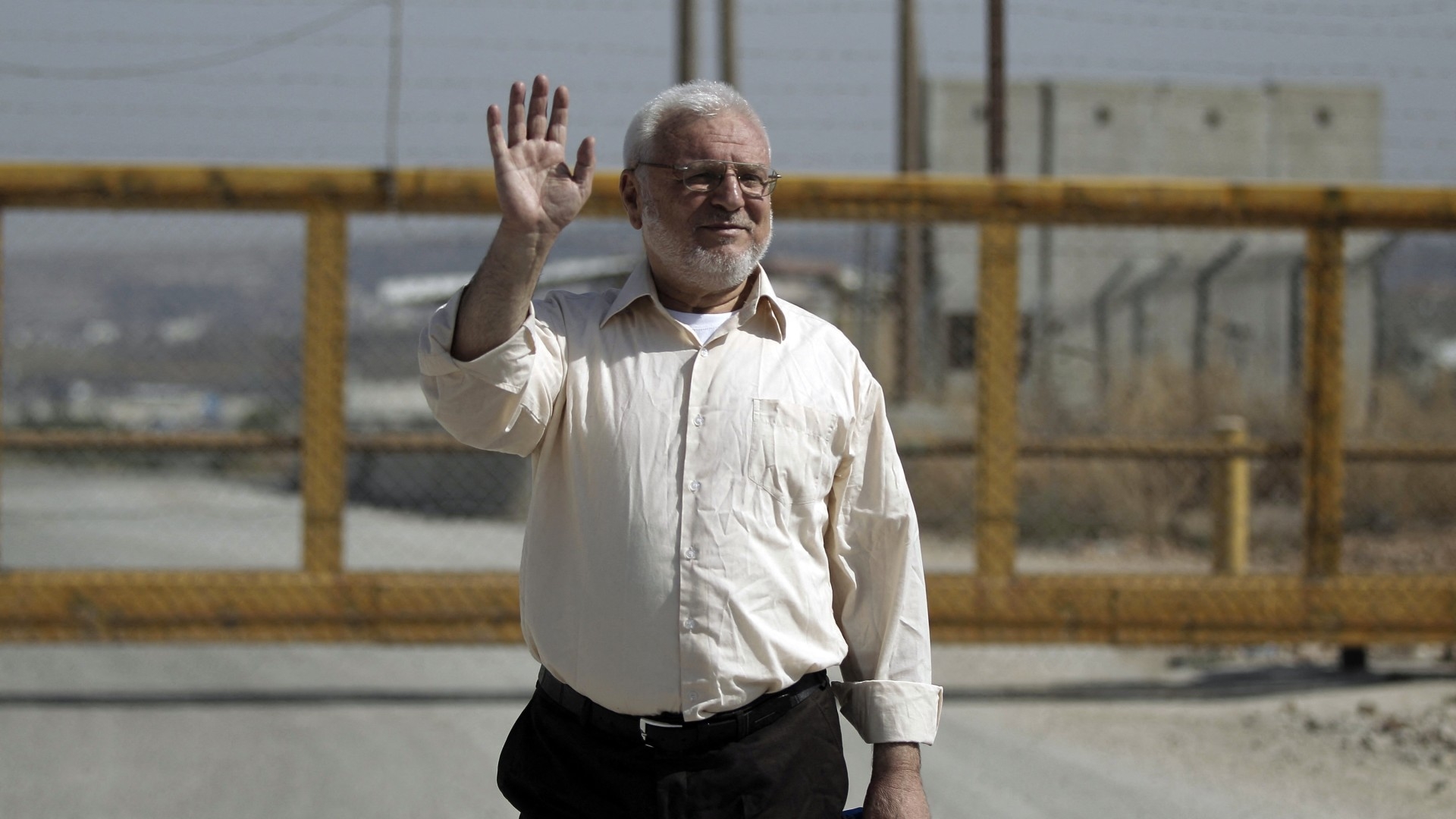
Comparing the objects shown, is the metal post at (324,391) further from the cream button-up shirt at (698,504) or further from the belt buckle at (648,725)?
the belt buckle at (648,725)

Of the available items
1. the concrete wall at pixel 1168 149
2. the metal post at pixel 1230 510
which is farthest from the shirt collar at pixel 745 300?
the concrete wall at pixel 1168 149

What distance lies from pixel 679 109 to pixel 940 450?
11.7ft

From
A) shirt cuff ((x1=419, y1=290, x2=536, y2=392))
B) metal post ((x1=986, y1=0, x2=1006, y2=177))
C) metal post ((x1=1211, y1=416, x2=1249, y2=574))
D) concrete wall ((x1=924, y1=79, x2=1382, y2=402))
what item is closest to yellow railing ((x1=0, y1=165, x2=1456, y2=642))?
metal post ((x1=1211, y1=416, x2=1249, y2=574))

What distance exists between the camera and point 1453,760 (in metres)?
4.93

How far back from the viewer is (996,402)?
561cm

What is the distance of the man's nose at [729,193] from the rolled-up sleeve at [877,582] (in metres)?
0.40

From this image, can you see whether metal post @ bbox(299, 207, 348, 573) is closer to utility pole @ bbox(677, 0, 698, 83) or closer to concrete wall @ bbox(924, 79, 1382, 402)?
utility pole @ bbox(677, 0, 698, 83)

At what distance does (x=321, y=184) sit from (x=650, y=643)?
12.4 ft

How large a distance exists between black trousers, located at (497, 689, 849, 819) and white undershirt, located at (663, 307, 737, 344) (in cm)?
66

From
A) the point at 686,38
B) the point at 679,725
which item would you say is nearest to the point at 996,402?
the point at 679,725

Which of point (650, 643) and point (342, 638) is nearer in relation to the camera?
point (650, 643)

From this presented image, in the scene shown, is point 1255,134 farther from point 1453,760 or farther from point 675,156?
point 675,156

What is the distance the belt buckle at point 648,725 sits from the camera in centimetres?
225

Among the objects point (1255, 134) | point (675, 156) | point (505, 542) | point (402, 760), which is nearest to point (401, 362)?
point (505, 542)
